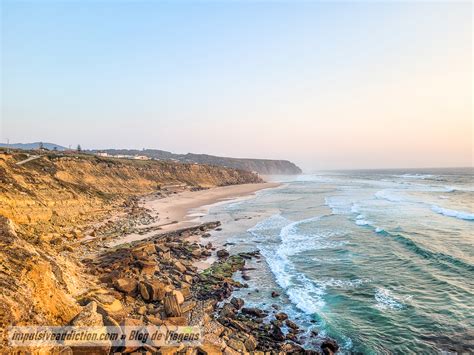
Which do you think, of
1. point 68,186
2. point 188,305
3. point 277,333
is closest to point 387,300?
point 277,333

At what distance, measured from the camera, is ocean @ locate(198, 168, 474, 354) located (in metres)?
12.4

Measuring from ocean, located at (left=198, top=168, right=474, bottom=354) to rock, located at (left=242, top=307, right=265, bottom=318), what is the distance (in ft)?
2.95

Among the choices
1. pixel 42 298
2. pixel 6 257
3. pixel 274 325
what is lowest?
pixel 274 325

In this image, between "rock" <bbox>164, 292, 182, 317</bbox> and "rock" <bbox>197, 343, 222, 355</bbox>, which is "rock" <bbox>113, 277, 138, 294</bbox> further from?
"rock" <bbox>197, 343, 222, 355</bbox>

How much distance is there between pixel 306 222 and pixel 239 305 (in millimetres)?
22095

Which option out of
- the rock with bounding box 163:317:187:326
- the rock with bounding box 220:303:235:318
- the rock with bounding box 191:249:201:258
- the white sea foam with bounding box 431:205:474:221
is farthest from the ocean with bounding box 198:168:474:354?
the rock with bounding box 163:317:187:326

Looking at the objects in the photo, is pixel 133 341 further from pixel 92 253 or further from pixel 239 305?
pixel 92 253

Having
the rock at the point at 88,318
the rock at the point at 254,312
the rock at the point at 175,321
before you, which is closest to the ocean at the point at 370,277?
the rock at the point at 254,312

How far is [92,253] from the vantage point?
19.3 meters

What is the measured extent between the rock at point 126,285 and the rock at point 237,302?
15.9 feet

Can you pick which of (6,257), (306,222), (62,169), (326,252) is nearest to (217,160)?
(62,169)

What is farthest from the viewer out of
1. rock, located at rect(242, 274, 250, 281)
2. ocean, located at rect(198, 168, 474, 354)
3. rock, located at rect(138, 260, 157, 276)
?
rock, located at rect(242, 274, 250, 281)

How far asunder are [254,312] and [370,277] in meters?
8.87

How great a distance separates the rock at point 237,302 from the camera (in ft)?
46.4
